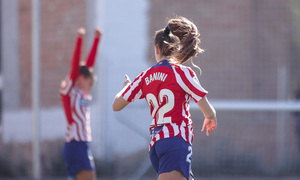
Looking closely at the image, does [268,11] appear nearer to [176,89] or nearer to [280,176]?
[280,176]

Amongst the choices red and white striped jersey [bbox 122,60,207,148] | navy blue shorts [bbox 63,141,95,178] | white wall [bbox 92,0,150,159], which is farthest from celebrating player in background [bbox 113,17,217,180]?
white wall [bbox 92,0,150,159]

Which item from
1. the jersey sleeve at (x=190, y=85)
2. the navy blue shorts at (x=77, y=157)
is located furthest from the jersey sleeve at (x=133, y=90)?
the navy blue shorts at (x=77, y=157)

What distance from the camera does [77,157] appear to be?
20.9ft

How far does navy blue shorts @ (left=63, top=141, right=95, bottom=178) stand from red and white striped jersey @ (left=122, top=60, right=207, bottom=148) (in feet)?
7.01

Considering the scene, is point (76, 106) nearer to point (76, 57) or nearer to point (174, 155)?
point (76, 57)

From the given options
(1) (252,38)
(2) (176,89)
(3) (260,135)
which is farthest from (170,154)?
(1) (252,38)

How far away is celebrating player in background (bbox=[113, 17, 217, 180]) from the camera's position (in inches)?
169

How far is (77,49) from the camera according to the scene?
21.3ft

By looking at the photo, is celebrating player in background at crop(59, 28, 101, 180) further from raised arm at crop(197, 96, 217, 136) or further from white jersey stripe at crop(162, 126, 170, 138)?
raised arm at crop(197, 96, 217, 136)

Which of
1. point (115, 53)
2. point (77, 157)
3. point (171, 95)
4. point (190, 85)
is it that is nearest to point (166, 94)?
point (171, 95)

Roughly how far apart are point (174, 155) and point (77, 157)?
7.63ft

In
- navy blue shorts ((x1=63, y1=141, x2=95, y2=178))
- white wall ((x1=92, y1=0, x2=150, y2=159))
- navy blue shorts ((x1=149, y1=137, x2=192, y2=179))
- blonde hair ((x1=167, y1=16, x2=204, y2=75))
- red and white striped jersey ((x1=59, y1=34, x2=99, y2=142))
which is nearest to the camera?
navy blue shorts ((x1=149, y1=137, x2=192, y2=179))

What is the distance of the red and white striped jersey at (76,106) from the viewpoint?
6469mm

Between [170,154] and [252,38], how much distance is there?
7173 mm
